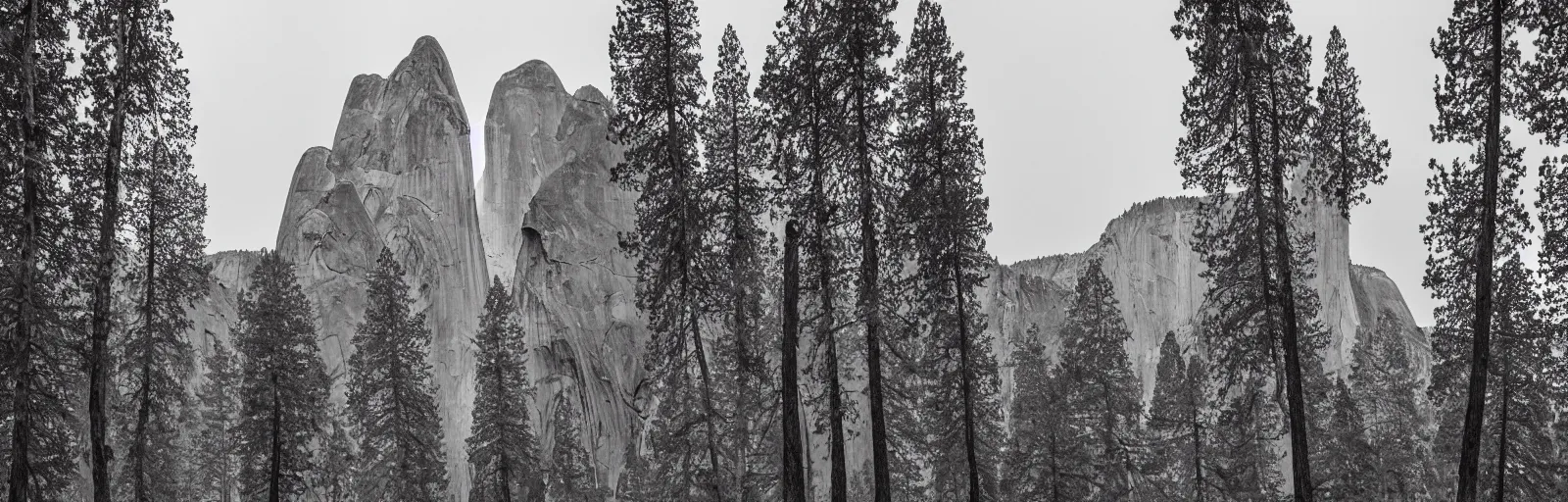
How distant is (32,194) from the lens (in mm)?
16953

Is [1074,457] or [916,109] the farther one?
[1074,457]

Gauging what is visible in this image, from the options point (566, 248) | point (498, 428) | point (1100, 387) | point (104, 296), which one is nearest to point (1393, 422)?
point (1100, 387)

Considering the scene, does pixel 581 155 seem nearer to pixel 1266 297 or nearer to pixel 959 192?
pixel 959 192

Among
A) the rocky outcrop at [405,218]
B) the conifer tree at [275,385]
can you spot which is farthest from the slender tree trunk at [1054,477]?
the rocky outcrop at [405,218]

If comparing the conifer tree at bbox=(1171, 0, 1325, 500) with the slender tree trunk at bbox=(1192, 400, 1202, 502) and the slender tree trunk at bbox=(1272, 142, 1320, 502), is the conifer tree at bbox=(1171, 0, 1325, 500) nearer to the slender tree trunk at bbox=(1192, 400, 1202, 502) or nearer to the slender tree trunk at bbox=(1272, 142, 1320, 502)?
the slender tree trunk at bbox=(1272, 142, 1320, 502)

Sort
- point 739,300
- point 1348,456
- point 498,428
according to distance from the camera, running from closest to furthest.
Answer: point 739,300 → point 1348,456 → point 498,428

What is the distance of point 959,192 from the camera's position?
23.7 metres

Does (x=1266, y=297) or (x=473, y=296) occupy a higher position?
(x=473, y=296)

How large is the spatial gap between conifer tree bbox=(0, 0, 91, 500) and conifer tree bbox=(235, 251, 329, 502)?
13579 mm

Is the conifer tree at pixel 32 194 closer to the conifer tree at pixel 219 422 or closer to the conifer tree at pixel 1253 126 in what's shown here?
the conifer tree at pixel 1253 126

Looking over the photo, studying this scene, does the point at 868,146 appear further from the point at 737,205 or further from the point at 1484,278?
the point at 1484,278

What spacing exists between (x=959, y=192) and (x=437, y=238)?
1733 inches

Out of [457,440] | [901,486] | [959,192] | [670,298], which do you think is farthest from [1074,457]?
[457,440]

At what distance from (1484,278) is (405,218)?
54041 mm
